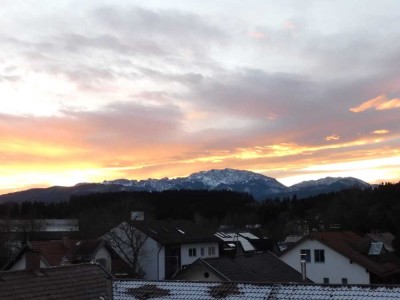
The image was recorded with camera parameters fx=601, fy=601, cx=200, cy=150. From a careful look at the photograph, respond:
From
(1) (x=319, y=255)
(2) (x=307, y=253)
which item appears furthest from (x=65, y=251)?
(1) (x=319, y=255)

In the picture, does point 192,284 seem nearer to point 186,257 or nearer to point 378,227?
point 186,257

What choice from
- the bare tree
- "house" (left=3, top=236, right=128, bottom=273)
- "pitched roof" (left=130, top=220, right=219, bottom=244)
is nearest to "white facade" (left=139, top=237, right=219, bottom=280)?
the bare tree

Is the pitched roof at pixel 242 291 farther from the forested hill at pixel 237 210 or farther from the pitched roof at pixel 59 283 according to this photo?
the forested hill at pixel 237 210

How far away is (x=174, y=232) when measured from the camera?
6331cm

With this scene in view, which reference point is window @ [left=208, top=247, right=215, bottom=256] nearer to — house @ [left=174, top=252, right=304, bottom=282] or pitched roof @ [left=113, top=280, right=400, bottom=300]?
house @ [left=174, top=252, right=304, bottom=282]

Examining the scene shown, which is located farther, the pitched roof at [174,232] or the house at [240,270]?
the pitched roof at [174,232]

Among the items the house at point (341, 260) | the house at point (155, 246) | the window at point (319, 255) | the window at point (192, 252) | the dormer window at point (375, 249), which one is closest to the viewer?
the house at point (341, 260)

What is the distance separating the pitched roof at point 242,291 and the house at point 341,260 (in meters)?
24.0

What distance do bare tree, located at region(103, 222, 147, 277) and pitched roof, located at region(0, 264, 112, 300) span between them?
29788mm

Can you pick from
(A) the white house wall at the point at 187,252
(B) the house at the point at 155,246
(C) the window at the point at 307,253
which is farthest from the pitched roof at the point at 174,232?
(C) the window at the point at 307,253

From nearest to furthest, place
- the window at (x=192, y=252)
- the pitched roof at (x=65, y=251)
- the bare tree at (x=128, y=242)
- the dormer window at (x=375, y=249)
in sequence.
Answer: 1. the pitched roof at (x=65, y=251)
2. the dormer window at (x=375, y=249)
3. the bare tree at (x=128, y=242)
4. the window at (x=192, y=252)

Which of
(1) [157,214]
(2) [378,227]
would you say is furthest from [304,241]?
(1) [157,214]

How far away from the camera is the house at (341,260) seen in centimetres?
4559

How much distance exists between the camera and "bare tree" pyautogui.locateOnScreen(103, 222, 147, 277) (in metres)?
55.5
